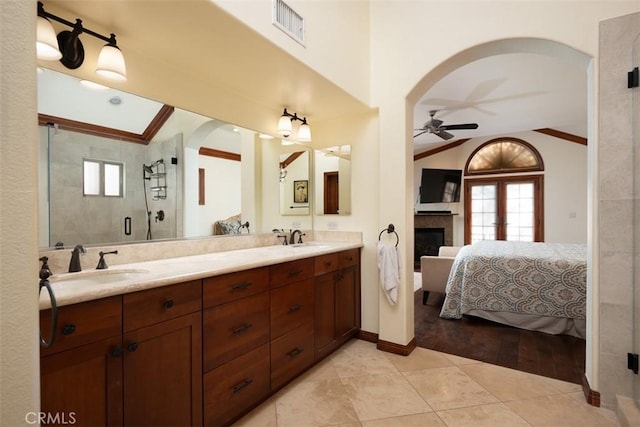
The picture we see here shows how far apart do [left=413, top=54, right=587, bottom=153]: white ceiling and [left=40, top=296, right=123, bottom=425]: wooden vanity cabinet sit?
3.81m

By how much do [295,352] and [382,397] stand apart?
0.65 m

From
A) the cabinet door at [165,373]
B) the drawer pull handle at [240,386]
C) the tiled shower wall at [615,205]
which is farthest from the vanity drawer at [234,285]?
the tiled shower wall at [615,205]

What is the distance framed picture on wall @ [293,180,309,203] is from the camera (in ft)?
10.6

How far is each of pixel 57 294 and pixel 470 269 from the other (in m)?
3.52

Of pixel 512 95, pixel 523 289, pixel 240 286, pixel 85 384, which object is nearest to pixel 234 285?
pixel 240 286

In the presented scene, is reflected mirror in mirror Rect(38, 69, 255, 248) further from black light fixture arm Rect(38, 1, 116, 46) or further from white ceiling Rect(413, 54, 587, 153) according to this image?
white ceiling Rect(413, 54, 587, 153)

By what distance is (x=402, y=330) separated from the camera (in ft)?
8.56

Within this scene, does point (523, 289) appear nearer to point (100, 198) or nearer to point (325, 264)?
point (325, 264)

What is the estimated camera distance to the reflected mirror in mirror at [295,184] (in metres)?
3.16

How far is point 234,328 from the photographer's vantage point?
1.64m

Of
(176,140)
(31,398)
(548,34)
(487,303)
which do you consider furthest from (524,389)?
(176,140)

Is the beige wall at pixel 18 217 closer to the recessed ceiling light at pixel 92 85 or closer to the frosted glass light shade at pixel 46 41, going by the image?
the frosted glass light shade at pixel 46 41

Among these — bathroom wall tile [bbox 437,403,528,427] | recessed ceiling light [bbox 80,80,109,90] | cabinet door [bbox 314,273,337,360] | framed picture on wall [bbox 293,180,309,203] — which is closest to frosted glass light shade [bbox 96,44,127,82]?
recessed ceiling light [bbox 80,80,109,90]

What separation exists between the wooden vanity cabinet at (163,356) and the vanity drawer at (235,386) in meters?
0.07
